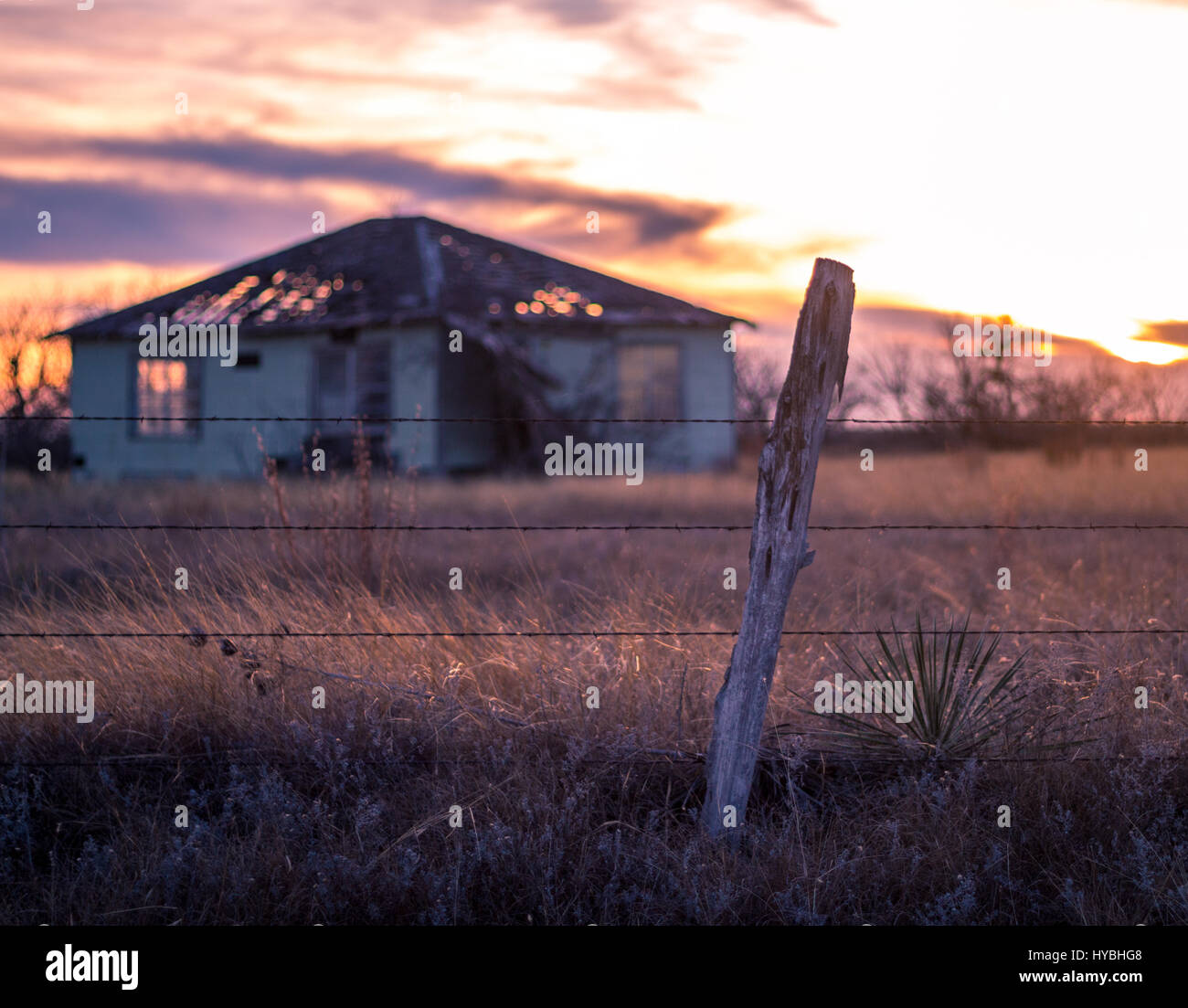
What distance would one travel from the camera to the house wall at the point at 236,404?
63.5 ft

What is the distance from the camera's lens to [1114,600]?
6805 mm

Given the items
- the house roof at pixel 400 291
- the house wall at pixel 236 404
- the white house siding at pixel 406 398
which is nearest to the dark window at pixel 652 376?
the white house siding at pixel 406 398

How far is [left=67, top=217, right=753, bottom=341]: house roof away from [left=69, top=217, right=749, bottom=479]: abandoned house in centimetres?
5

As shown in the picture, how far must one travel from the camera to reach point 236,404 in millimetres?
20688

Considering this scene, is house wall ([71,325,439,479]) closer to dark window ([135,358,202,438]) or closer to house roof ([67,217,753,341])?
dark window ([135,358,202,438])

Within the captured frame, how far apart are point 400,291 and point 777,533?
1778 cm

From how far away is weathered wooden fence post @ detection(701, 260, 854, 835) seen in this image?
3.52 m

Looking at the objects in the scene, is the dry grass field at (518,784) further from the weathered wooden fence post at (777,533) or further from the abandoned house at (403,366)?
the abandoned house at (403,366)

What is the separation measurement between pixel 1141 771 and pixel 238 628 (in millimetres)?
3801

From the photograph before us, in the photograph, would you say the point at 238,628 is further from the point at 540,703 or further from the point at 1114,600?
the point at 1114,600

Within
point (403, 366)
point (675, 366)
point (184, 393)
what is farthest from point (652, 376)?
point (184, 393)

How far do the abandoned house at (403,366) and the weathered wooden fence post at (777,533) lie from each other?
1494 cm

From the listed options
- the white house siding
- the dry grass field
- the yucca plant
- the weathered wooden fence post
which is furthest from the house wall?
the weathered wooden fence post

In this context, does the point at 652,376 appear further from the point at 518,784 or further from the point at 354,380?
the point at 518,784
